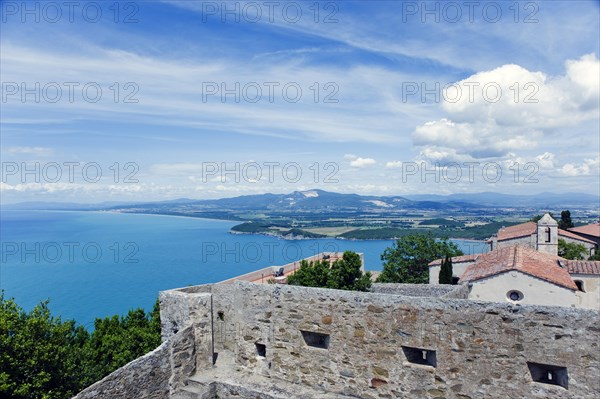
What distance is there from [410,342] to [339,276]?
16875 millimetres

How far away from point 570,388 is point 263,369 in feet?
20.8

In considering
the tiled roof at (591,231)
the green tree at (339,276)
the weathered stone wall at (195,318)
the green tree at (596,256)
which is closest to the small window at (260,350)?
the weathered stone wall at (195,318)

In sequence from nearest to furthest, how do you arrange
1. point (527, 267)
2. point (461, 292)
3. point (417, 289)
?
point (461, 292) → point (527, 267) → point (417, 289)

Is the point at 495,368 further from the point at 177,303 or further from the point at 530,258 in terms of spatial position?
the point at 530,258

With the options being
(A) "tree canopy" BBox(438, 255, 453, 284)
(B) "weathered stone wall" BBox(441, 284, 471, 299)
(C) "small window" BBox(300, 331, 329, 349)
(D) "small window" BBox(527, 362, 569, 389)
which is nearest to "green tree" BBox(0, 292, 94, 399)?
(C) "small window" BBox(300, 331, 329, 349)

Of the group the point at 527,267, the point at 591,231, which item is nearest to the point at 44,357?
the point at 527,267

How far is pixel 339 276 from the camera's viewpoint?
2516 cm

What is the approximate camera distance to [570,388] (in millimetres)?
7148

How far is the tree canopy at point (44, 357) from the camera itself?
442 inches

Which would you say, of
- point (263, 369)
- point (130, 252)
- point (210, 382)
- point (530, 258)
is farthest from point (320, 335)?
point (130, 252)

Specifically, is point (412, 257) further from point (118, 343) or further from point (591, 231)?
point (118, 343)

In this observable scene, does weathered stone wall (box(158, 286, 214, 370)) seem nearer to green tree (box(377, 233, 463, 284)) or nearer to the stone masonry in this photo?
the stone masonry

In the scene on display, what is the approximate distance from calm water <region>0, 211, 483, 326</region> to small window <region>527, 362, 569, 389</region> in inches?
1786

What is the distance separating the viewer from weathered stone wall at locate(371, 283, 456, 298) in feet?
61.2
